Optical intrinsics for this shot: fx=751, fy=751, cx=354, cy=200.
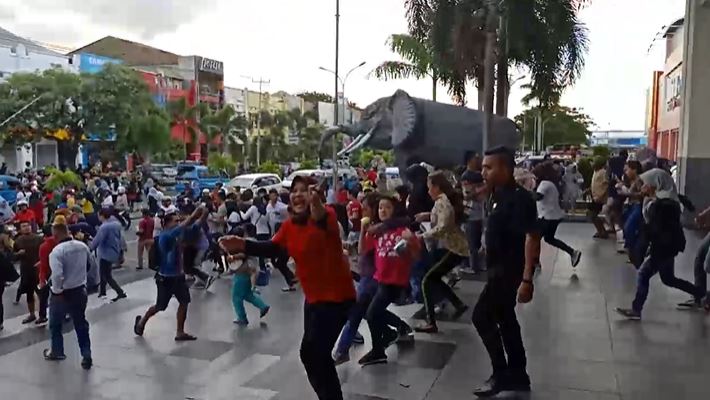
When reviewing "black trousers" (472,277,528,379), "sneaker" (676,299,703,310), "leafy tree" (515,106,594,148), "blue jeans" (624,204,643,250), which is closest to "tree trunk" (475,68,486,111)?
"blue jeans" (624,204,643,250)

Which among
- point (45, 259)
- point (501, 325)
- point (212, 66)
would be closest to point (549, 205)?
point (501, 325)

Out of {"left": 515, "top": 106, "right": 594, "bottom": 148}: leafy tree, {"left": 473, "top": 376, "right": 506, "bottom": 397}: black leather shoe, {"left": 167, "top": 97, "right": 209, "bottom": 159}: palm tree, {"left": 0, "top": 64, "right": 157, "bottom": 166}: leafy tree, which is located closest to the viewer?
{"left": 473, "top": 376, "right": 506, "bottom": 397}: black leather shoe

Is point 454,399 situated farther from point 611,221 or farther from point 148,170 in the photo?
point 148,170

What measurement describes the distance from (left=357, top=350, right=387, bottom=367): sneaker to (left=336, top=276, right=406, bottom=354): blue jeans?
170mm

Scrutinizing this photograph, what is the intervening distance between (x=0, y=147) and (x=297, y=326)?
35.5 meters

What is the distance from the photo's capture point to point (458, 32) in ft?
57.7

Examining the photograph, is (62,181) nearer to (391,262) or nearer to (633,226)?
(633,226)

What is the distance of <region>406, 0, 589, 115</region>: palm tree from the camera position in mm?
16250

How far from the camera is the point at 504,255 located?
205 inches

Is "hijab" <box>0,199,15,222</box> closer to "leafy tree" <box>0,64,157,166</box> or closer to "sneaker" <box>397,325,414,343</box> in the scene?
"sneaker" <box>397,325,414,343</box>

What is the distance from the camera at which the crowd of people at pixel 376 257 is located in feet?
14.9

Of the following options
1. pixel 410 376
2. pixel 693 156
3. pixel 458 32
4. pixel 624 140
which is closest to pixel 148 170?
pixel 458 32

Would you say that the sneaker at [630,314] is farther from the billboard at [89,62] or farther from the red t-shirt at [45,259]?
the billboard at [89,62]

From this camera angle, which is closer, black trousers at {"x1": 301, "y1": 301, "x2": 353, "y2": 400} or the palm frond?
black trousers at {"x1": 301, "y1": 301, "x2": 353, "y2": 400}
